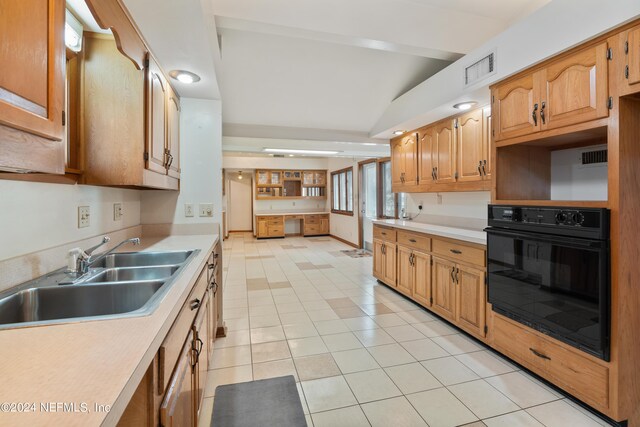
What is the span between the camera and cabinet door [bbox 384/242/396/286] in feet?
12.5

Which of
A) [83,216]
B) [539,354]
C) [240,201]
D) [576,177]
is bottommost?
[539,354]

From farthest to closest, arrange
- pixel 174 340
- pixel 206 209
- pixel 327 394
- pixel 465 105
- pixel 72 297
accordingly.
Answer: pixel 465 105 → pixel 206 209 → pixel 327 394 → pixel 72 297 → pixel 174 340

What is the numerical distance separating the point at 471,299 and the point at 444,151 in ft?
5.28

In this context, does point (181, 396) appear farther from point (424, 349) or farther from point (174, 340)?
point (424, 349)

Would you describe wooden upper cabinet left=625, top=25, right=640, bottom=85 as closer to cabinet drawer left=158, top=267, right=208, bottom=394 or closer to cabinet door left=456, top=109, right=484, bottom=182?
cabinet door left=456, top=109, right=484, bottom=182

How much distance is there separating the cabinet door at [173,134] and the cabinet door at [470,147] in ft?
8.92

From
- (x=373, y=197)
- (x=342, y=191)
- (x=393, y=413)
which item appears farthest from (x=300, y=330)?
(x=342, y=191)

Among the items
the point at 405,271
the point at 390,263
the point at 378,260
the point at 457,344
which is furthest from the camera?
the point at 378,260

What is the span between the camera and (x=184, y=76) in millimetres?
2250

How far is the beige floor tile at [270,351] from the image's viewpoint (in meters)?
2.34

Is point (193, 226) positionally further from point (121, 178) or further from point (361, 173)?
point (361, 173)

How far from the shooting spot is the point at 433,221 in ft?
12.9

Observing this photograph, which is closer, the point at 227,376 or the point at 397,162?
the point at 227,376

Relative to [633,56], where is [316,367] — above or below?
below
